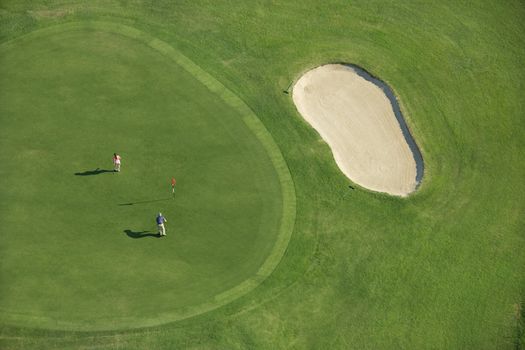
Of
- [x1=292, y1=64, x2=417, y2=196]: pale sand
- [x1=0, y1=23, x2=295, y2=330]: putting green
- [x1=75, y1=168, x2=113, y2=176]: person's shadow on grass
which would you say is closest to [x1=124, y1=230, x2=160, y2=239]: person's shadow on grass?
[x1=0, y1=23, x2=295, y2=330]: putting green

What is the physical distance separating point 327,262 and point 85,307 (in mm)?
15109

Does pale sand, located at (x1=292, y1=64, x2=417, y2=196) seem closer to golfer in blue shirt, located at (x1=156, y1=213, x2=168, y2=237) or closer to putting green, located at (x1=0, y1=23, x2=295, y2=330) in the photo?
putting green, located at (x1=0, y1=23, x2=295, y2=330)

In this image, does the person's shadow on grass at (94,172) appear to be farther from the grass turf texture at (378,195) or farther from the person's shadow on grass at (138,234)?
the grass turf texture at (378,195)

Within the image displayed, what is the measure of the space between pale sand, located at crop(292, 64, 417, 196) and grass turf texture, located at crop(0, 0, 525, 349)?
3.79ft

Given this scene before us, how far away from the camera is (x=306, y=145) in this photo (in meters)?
52.2

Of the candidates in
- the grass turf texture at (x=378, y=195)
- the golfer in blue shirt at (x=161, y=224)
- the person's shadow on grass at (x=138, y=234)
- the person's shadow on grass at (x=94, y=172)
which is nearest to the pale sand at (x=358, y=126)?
the grass turf texture at (x=378, y=195)

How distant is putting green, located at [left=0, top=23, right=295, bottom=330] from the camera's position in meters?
42.5

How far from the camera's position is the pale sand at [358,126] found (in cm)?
5147

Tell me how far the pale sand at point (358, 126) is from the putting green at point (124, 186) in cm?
498

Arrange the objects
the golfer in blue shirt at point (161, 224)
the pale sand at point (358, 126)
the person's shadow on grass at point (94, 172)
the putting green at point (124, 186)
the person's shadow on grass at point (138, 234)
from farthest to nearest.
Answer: the pale sand at point (358, 126) → the person's shadow on grass at point (94, 172) → the person's shadow on grass at point (138, 234) → the golfer in blue shirt at point (161, 224) → the putting green at point (124, 186)

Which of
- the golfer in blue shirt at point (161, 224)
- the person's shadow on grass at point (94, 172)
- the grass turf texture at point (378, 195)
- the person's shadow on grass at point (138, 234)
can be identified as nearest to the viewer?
the grass turf texture at point (378, 195)

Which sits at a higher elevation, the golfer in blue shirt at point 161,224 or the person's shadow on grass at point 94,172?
the person's shadow on grass at point 94,172

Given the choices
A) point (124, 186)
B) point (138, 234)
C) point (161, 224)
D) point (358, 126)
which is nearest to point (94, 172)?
point (124, 186)

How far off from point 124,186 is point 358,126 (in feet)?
59.8
